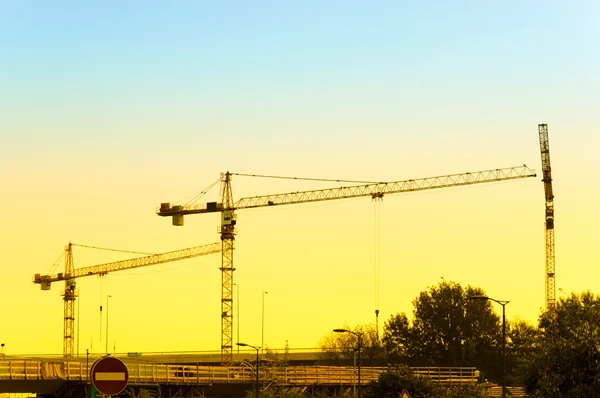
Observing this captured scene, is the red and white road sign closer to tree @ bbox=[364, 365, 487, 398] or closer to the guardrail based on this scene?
the guardrail

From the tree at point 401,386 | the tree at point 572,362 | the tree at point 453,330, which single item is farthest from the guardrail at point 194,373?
the tree at point 453,330

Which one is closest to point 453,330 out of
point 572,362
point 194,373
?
point 194,373

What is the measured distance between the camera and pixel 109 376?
72.0ft

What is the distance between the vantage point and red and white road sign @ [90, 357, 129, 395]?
21688 mm

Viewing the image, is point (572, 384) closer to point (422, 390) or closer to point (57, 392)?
point (422, 390)

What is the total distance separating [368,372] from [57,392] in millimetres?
36889

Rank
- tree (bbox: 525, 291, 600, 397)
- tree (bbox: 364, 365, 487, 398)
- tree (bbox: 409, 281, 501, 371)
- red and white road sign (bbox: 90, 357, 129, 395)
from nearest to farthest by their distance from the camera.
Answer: red and white road sign (bbox: 90, 357, 129, 395) → tree (bbox: 525, 291, 600, 397) → tree (bbox: 364, 365, 487, 398) → tree (bbox: 409, 281, 501, 371)

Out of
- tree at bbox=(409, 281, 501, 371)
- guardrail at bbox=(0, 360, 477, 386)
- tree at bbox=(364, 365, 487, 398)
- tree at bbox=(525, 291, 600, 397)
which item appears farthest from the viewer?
tree at bbox=(409, 281, 501, 371)

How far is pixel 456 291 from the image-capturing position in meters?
180

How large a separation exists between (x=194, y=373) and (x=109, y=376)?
7842 centimetres

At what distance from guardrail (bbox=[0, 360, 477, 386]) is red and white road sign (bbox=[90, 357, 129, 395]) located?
62.5 metres

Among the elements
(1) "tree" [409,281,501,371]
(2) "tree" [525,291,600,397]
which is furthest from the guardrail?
(1) "tree" [409,281,501,371]

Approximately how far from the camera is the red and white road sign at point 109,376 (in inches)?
854

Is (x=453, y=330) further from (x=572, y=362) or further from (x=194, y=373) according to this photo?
(x=572, y=362)
